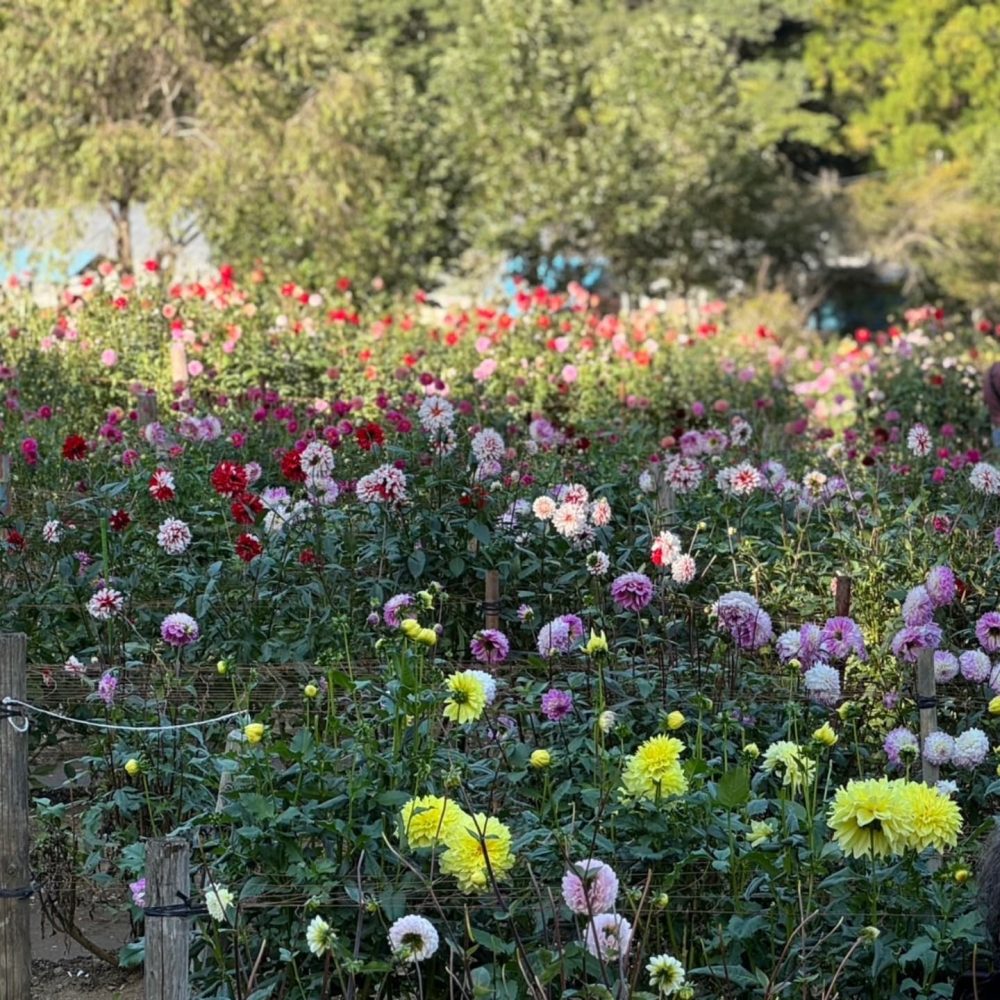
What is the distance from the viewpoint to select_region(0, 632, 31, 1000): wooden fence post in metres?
3.32

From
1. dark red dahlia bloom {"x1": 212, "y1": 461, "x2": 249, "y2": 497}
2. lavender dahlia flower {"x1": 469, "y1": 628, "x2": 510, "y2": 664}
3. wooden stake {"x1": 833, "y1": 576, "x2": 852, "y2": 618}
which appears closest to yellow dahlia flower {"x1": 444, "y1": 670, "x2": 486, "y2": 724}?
lavender dahlia flower {"x1": 469, "y1": 628, "x2": 510, "y2": 664}

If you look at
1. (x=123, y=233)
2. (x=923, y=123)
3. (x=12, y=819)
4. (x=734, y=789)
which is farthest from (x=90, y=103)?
(x=923, y=123)

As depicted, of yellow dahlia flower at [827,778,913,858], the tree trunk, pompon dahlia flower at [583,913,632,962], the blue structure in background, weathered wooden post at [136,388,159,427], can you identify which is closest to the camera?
pompon dahlia flower at [583,913,632,962]

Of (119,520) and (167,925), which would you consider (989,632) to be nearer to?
(167,925)

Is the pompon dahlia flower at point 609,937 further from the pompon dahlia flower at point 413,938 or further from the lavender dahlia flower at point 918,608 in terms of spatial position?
the lavender dahlia flower at point 918,608

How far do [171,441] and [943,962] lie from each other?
385 cm

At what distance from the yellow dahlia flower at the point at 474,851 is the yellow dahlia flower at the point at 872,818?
0.48 meters

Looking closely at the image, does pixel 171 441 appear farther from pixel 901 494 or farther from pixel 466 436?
pixel 901 494

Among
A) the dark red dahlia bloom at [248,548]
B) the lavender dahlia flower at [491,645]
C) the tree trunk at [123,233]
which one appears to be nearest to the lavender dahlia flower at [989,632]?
the lavender dahlia flower at [491,645]

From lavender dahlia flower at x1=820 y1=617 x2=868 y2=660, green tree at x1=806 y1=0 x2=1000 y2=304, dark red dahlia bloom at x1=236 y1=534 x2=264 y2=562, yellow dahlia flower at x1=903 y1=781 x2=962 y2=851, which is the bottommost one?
green tree at x1=806 y1=0 x2=1000 y2=304

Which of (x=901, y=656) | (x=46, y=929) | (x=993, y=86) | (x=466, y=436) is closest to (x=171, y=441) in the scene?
(x=466, y=436)

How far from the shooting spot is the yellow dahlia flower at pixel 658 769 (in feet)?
9.49

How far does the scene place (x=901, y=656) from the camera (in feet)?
12.6

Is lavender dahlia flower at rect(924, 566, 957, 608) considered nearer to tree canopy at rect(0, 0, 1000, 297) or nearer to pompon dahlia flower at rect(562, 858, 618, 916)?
pompon dahlia flower at rect(562, 858, 618, 916)
